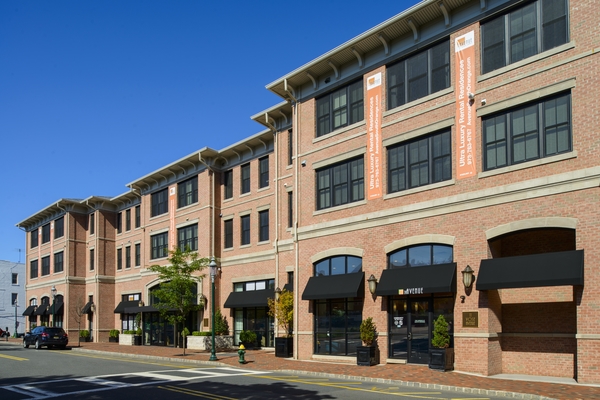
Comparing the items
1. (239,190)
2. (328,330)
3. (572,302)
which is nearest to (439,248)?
(572,302)

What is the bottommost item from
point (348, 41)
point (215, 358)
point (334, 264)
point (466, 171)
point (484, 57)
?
point (215, 358)

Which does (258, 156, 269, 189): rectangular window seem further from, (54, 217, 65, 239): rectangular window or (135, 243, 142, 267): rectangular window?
(54, 217, 65, 239): rectangular window

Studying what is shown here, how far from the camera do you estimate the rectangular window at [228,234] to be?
38.1 metres

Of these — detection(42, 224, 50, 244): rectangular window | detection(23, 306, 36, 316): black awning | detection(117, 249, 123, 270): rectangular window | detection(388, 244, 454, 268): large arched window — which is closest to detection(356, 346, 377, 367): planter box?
detection(388, 244, 454, 268): large arched window

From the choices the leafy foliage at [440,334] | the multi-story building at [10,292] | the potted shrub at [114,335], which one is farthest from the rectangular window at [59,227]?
the leafy foliage at [440,334]

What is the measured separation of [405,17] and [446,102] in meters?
3.51

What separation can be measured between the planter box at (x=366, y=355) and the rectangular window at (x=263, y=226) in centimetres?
1302

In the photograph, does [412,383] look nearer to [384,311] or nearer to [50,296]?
[384,311]

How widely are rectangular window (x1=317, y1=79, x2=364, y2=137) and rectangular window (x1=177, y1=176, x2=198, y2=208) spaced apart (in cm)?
1503

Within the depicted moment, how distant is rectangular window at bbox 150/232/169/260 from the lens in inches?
1689

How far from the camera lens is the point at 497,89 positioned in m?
20.2

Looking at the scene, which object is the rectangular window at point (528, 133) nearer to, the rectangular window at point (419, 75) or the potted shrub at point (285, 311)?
the rectangular window at point (419, 75)

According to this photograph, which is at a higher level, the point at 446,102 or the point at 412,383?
the point at 446,102

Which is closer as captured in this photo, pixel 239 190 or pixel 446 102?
pixel 446 102
